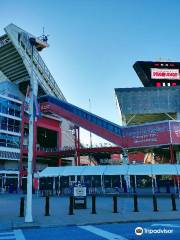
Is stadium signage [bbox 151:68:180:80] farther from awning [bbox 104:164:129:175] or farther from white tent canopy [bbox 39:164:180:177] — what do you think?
awning [bbox 104:164:129:175]

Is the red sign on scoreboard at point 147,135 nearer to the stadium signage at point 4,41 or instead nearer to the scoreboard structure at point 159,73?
the scoreboard structure at point 159,73

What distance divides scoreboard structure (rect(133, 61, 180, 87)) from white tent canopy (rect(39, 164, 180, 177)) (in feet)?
127

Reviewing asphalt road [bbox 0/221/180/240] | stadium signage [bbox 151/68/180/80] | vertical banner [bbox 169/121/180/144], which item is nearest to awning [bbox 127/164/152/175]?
vertical banner [bbox 169/121/180/144]

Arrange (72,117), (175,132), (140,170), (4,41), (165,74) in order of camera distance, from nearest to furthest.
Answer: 1. (140,170)
2. (175,132)
3. (72,117)
4. (165,74)
5. (4,41)

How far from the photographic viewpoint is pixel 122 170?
31609 mm

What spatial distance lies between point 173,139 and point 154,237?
3259 cm

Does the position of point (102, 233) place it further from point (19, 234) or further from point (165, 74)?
point (165, 74)

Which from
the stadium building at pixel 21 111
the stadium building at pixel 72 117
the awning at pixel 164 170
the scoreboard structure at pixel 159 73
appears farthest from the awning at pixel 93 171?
the scoreboard structure at pixel 159 73

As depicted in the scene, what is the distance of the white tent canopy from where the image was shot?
95.7 feet

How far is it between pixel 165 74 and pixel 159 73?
142 centimetres

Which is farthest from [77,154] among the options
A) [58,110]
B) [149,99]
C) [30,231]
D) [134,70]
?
[30,231]

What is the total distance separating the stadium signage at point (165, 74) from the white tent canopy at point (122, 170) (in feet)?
131

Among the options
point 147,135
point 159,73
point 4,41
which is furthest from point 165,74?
point 4,41

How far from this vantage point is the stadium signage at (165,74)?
223 ft
